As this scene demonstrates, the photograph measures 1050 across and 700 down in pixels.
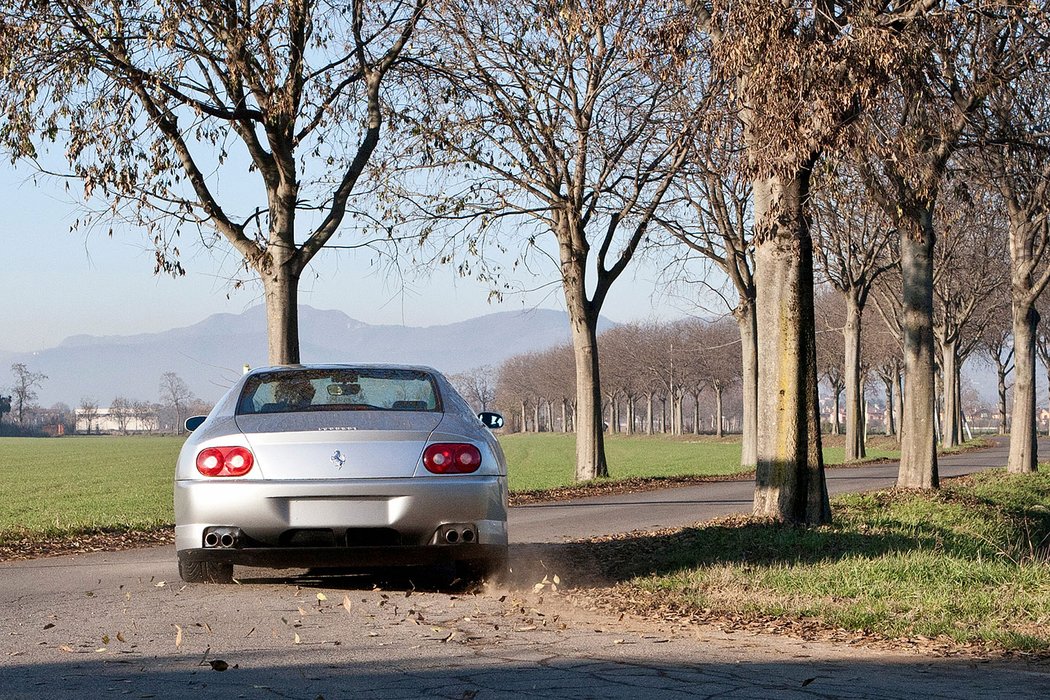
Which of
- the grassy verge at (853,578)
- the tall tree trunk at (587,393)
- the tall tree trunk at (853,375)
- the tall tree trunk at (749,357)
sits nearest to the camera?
the grassy verge at (853,578)

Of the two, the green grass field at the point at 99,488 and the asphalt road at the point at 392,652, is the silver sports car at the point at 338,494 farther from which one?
the green grass field at the point at 99,488

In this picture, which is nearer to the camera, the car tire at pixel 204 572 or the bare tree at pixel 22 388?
the car tire at pixel 204 572

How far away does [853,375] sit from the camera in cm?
3391

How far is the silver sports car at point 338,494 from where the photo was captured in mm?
7102

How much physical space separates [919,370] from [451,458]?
11374 millimetres

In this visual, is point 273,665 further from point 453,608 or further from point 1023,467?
point 1023,467

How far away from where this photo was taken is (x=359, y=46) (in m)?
15.8

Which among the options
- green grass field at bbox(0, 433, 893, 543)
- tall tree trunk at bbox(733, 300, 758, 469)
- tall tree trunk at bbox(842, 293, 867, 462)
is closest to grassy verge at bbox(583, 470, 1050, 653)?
green grass field at bbox(0, 433, 893, 543)


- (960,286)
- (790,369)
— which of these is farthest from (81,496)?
(960,286)

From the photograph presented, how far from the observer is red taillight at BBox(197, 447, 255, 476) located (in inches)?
283

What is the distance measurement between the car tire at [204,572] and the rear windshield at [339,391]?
1024 mm

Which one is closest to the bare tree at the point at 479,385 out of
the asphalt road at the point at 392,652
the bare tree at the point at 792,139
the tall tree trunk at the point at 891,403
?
the tall tree trunk at the point at 891,403

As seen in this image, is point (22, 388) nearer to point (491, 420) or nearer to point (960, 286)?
point (960, 286)

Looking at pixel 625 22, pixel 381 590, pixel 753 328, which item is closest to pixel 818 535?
pixel 381 590
